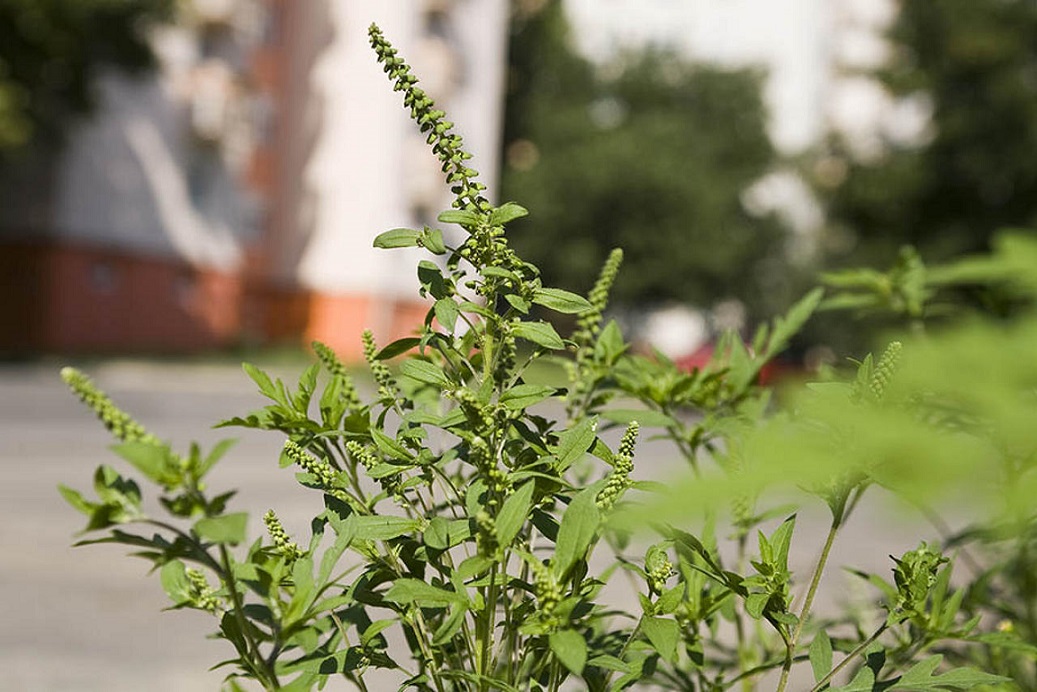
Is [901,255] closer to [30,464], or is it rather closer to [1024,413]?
[1024,413]

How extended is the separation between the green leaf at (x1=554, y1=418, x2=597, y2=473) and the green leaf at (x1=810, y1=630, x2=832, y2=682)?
0.37m

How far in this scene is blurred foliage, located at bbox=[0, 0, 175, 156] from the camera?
15.2 m

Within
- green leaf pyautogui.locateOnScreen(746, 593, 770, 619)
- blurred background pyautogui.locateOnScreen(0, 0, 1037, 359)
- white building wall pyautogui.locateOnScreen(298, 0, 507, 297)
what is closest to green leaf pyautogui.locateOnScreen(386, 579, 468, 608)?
green leaf pyautogui.locateOnScreen(746, 593, 770, 619)

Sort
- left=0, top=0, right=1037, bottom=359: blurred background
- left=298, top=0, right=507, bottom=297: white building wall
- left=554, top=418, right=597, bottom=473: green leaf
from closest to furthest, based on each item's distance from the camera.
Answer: left=554, top=418, right=597, bottom=473: green leaf
left=0, top=0, right=1037, bottom=359: blurred background
left=298, top=0, right=507, bottom=297: white building wall

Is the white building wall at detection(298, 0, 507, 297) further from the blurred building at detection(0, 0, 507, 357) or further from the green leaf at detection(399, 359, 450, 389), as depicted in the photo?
the green leaf at detection(399, 359, 450, 389)

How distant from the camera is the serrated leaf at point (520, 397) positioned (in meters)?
1.18

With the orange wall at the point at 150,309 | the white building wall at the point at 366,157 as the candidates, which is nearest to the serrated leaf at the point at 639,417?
the orange wall at the point at 150,309

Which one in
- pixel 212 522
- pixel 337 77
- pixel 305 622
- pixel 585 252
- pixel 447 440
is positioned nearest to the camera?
pixel 212 522

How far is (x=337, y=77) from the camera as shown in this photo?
25.7 m

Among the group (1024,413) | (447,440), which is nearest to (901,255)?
(447,440)

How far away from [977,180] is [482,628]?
75.8ft

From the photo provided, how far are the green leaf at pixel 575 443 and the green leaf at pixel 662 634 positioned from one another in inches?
7.4

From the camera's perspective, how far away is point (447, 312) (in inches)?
45.5

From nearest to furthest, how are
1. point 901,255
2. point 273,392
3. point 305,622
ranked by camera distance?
point 305,622
point 273,392
point 901,255
